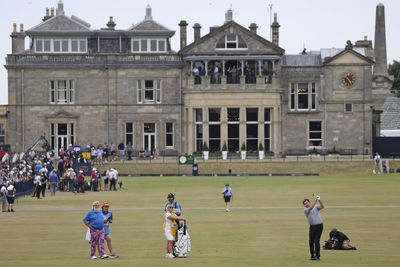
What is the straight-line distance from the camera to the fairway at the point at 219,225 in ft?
121

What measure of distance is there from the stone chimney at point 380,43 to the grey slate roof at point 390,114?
518cm

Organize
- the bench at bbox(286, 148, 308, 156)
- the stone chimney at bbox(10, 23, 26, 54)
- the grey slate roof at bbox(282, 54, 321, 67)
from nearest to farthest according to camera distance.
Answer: the bench at bbox(286, 148, 308, 156) < the grey slate roof at bbox(282, 54, 321, 67) < the stone chimney at bbox(10, 23, 26, 54)

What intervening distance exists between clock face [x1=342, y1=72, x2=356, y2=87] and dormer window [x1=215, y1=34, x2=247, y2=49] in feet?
27.9

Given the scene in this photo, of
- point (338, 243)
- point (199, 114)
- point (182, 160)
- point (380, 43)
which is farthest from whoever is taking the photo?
point (380, 43)

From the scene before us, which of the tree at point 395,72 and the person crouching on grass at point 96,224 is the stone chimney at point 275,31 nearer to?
the tree at point 395,72

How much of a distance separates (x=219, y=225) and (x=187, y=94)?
2116 inches

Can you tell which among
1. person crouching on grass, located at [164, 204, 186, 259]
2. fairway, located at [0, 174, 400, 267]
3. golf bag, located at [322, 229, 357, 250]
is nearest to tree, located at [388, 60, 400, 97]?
fairway, located at [0, 174, 400, 267]

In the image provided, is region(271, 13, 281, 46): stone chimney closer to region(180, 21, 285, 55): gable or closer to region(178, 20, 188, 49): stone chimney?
region(180, 21, 285, 55): gable

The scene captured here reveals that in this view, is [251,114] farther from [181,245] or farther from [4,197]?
[181,245]

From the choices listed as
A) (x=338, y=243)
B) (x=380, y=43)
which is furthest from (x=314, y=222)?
(x=380, y=43)

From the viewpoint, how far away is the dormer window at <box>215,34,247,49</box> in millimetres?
102188

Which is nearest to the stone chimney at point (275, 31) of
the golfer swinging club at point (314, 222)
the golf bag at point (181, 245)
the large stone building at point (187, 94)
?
the large stone building at point (187, 94)

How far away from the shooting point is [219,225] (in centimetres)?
4881

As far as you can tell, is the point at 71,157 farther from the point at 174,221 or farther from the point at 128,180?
the point at 174,221
